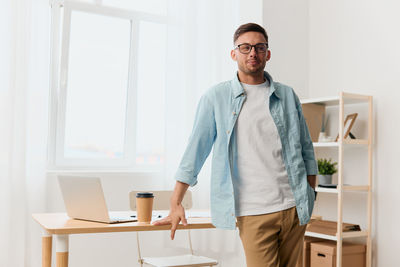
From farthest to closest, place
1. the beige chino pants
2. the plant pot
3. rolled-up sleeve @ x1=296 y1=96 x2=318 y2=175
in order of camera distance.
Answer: the plant pot, rolled-up sleeve @ x1=296 y1=96 x2=318 y2=175, the beige chino pants

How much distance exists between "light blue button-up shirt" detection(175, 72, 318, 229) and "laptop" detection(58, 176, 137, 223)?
490 millimetres

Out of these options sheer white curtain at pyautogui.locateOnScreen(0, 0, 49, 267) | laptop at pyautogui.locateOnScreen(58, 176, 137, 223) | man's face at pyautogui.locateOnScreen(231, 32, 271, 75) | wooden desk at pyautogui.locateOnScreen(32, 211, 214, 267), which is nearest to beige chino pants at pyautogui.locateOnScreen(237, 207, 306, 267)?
wooden desk at pyautogui.locateOnScreen(32, 211, 214, 267)

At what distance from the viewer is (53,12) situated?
11.7ft

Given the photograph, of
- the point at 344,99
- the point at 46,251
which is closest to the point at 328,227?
the point at 344,99

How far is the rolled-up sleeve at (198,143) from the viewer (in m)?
1.85

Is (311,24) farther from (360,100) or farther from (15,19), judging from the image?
(15,19)

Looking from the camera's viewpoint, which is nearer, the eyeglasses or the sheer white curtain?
the eyeglasses

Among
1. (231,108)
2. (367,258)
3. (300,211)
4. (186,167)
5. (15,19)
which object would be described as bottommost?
(367,258)

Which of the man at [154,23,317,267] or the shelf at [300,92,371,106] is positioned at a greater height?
the shelf at [300,92,371,106]

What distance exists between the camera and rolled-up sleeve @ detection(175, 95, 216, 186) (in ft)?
6.06

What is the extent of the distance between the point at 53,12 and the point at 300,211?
2.58 metres

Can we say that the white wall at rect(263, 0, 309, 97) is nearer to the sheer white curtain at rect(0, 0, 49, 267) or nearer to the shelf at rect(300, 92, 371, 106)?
the shelf at rect(300, 92, 371, 106)

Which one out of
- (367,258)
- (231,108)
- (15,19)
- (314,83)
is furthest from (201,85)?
(231,108)

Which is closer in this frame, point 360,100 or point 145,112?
point 360,100
